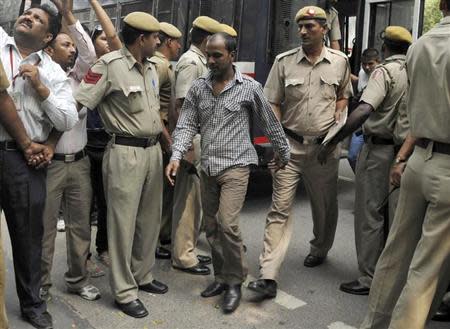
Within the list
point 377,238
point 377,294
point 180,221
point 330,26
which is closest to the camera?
point 377,294

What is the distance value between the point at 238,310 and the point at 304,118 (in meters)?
1.52

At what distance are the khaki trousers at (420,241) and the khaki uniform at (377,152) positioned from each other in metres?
0.86


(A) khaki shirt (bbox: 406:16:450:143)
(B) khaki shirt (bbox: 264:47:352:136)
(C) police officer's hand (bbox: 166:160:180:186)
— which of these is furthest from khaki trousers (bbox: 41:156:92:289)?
(A) khaki shirt (bbox: 406:16:450:143)

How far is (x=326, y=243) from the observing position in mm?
4520

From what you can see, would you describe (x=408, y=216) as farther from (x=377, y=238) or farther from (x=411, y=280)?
(x=377, y=238)

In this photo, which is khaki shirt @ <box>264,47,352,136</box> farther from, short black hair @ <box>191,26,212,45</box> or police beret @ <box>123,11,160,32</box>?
police beret @ <box>123,11,160,32</box>

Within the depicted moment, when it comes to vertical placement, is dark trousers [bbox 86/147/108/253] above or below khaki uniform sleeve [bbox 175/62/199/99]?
below

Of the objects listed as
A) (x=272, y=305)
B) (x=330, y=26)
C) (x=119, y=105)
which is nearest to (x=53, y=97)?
(x=119, y=105)

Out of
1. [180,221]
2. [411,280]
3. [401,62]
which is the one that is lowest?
[180,221]

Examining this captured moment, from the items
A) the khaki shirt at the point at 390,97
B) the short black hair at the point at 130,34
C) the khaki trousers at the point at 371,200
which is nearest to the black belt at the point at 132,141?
the short black hair at the point at 130,34

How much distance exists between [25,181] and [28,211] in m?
0.18

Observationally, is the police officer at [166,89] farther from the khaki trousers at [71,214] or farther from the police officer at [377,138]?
the police officer at [377,138]

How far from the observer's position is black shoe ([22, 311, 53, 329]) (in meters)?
3.33

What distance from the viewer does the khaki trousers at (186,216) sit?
442 centimetres
